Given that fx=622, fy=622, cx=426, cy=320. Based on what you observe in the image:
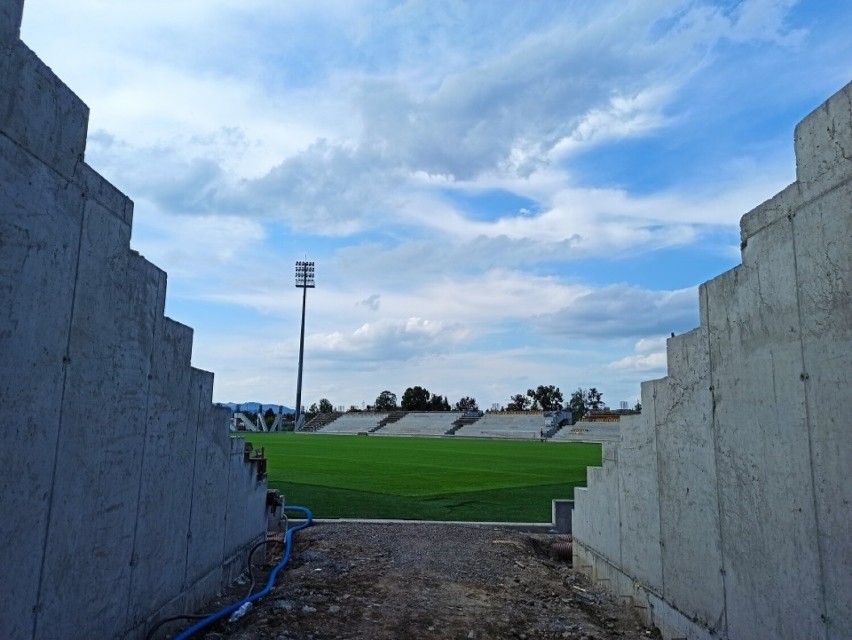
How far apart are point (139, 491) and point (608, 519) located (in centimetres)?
562

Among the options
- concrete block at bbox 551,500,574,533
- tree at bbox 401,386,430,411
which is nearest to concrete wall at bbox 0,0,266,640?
concrete block at bbox 551,500,574,533

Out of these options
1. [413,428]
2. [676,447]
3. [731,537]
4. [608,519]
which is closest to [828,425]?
[731,537]

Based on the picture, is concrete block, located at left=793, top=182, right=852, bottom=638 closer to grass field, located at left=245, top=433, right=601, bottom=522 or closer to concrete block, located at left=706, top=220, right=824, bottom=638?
concrete block, located at left=706, top=220, right=824, bottom=638

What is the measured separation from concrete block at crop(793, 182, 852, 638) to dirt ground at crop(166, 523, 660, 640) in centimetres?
289

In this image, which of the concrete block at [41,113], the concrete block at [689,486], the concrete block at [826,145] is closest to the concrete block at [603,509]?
the concrete block at [689,486]

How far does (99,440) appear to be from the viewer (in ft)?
13.6

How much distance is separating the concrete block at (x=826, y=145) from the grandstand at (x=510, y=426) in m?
58.7

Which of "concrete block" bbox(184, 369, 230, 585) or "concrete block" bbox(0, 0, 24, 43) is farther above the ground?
"concrete block" bbox(0, 0, 24, 43)

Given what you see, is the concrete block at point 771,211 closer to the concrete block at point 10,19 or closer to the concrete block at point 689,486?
the concrete block at point 689,486

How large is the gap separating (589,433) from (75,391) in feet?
186

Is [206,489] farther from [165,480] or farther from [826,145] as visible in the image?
[826,145]

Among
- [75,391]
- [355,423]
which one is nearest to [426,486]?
[75,391]

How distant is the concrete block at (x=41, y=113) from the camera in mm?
3223

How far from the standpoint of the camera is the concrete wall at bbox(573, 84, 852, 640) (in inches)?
145
